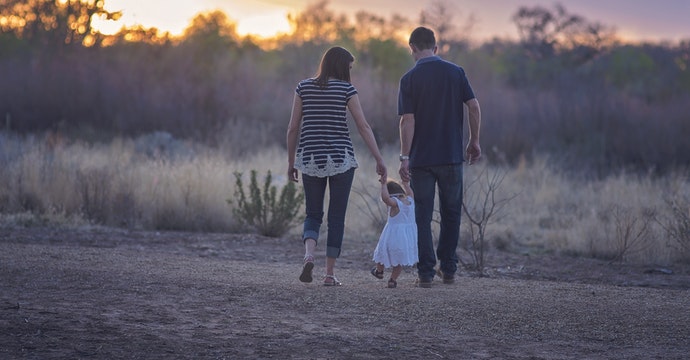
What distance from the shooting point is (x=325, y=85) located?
7699 millimetres

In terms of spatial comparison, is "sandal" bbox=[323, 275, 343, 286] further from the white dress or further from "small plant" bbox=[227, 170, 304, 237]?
"small plant" bbox=[227, 170, 304, 237]

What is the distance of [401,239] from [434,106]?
42.8 inches

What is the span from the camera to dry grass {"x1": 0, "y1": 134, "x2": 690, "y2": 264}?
12916 millimetres

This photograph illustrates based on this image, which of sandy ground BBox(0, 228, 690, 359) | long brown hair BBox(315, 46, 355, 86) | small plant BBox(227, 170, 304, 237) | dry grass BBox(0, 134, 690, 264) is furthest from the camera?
small plant BBox(227, 170, 304, 237)

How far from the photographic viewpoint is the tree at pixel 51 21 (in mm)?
27794

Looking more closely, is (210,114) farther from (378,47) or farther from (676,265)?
(676,265)

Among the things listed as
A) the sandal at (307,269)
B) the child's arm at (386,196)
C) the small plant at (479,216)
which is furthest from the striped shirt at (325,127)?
the small plant at (479,216)

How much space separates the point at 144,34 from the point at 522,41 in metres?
26.2

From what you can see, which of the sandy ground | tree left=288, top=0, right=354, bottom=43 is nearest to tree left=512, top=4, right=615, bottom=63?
tree left=288, top=0, right=354, bottom=43

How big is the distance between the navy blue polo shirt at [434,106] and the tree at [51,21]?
1919 centimetres

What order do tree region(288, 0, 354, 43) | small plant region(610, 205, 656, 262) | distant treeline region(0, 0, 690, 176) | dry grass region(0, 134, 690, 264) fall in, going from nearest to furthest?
small plant region(610, 205, 656, 262) → dry grass region(0, 134, 690, 264) → distant treeline region(0, 0, 690, 176) → tree region(288, 0, 354, 43)

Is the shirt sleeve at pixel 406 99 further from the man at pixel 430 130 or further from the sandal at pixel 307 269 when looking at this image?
the sandal at pixel 307 269

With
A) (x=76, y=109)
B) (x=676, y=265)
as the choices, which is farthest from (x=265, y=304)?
(x=76, y=109)

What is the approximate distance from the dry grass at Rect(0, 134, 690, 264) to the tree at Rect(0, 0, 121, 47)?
437 inches
